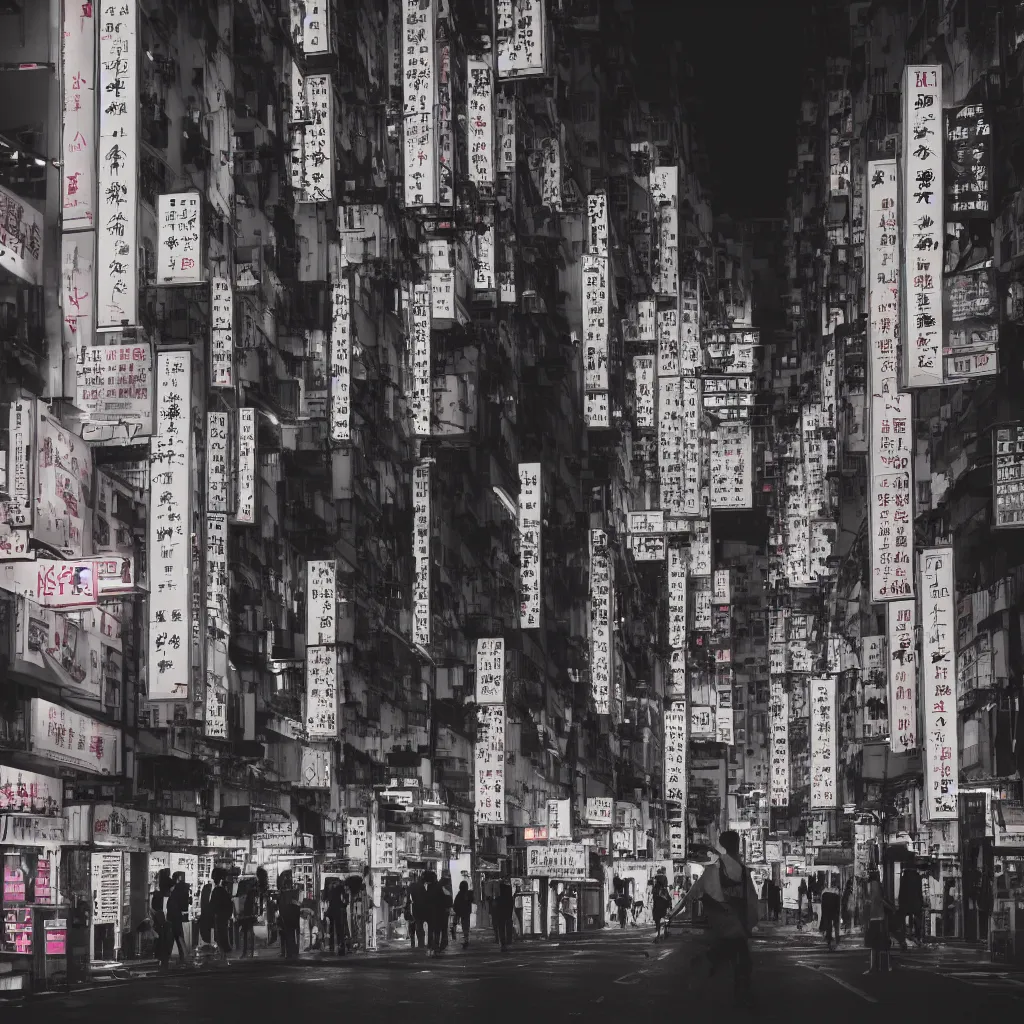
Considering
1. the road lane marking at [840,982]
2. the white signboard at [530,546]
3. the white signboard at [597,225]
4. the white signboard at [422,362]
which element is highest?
the white signboard at [597,225]

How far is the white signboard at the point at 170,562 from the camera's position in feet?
122

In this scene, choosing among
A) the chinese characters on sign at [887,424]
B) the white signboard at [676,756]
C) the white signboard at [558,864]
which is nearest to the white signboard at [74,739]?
the chinese characters on sign at [887,424]

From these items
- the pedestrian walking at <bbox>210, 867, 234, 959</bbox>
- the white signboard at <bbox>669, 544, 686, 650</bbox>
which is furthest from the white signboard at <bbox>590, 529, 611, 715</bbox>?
the pedestrian walking at <bbox>210, 867, 234, 959</bbox>

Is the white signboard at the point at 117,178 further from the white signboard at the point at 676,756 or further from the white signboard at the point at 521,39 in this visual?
the white signboard at the point at 676,756

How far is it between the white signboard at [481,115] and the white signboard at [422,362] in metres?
3.81

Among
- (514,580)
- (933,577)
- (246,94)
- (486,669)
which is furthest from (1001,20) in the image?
(514,580)

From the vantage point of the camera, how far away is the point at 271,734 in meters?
53.8

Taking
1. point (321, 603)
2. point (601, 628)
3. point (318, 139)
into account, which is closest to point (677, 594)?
point (601, 628)

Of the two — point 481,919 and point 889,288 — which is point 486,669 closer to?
point 481,919

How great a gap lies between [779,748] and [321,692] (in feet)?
240

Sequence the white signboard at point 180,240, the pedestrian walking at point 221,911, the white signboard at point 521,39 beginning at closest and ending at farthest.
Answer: the pedestrian walking at point 221,911 < the white signboard at point 180,240 < the white signboard at point 521,39

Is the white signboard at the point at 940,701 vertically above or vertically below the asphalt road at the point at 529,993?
above

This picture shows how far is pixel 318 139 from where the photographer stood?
5569cm

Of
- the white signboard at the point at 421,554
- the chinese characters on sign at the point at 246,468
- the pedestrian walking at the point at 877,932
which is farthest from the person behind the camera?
the white signboard at the point at 421,554
